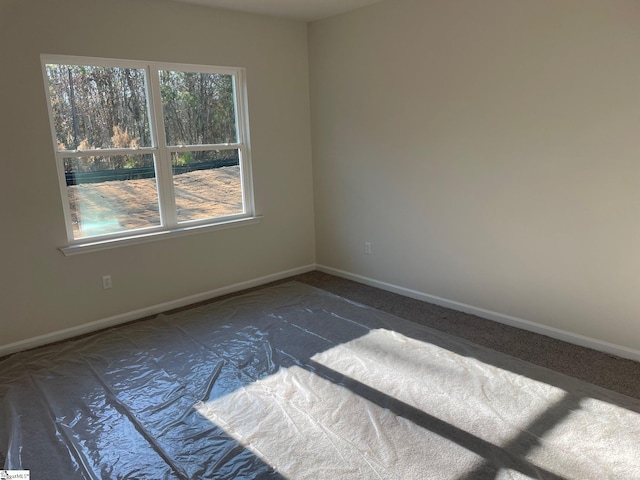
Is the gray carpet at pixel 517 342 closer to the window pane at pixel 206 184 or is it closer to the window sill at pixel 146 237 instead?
the window sill at pixel 146 237

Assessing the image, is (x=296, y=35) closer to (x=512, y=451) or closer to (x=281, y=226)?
(x=281, y=226)

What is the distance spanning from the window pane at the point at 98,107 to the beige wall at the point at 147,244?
0.47 feet

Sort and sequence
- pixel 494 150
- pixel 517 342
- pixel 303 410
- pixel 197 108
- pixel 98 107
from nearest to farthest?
pixel 303 410 → pixel 517 342 → pixel 494 150 → pixel 98 107 → pixel 197 108

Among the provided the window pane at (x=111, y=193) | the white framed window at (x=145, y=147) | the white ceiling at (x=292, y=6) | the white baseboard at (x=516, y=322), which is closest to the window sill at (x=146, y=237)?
the white framed window at (x=145, y=147)

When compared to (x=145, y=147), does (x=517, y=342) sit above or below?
below

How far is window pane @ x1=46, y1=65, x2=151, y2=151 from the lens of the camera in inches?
131

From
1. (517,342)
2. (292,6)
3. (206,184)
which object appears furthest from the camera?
(206,184)

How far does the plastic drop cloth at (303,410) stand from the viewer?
2043 mm

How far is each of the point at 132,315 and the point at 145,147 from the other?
4.67 ft

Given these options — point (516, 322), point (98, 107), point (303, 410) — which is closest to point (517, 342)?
point (516, 322)

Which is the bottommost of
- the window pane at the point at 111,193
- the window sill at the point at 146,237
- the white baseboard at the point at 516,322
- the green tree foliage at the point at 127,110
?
the white baseboard at the point at 516,322

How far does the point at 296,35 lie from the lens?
14.7ft

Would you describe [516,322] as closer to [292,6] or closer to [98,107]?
[292,6]

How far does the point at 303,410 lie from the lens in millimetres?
2451
